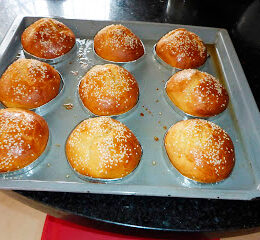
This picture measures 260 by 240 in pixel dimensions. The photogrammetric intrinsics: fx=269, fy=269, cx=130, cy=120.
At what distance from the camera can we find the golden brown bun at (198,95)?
1.79 meters

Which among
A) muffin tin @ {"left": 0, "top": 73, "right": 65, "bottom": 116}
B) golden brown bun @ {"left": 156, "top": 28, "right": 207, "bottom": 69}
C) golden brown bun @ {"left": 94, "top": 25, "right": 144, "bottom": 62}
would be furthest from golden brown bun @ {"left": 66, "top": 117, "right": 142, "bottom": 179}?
golden brown bun @ {"left": 156, "top": 28, "right": 207, "bottom": 69}

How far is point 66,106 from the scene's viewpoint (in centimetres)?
179

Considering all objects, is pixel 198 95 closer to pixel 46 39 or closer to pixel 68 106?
pixel 68 106

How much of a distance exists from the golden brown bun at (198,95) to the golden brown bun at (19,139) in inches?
35.5

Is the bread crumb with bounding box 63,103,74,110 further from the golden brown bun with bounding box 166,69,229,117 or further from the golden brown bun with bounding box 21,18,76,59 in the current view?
the golden brown bun with bounding box 166,69,229,117

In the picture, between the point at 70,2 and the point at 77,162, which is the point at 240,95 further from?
the point at 70,2

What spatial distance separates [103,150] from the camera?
148cm

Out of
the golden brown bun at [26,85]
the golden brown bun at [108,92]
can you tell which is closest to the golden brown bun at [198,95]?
the golden brown bun at [108,92]

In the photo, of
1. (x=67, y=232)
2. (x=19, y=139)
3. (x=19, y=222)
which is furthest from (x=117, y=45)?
(x=19, y=222)

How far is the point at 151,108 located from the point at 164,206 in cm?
73

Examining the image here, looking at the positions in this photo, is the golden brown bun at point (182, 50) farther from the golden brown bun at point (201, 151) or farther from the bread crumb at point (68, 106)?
the bread crumb at point (68, 106)

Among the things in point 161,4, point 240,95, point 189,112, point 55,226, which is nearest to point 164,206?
point 189,112

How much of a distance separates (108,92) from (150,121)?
1.10ft

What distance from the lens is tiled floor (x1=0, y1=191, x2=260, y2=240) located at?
203cm
